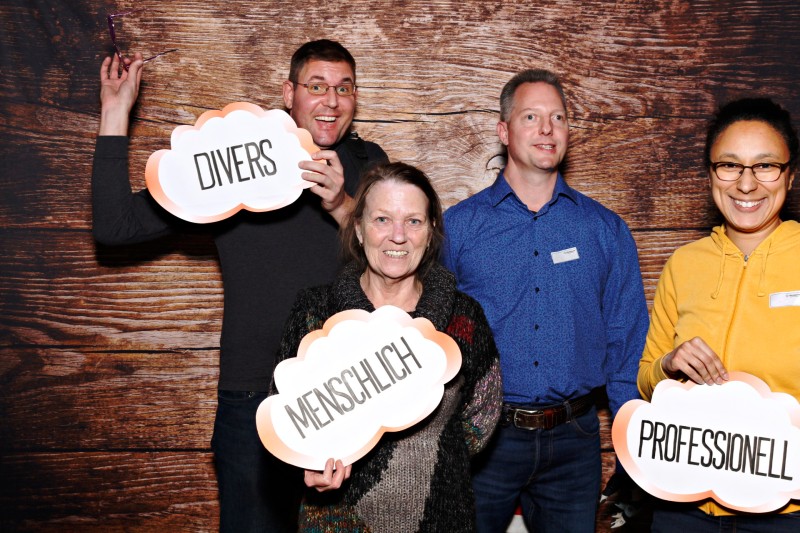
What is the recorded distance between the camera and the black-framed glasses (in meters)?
1.35

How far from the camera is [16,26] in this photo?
199 centimetres

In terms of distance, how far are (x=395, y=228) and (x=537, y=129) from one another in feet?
1.80

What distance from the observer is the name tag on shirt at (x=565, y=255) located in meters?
1.78

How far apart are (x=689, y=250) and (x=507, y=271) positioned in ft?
1.42

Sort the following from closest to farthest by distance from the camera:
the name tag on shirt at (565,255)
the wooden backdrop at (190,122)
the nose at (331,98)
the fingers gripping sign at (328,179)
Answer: the fingers gripping sign at (328,179) → the nose at (331,98) → the name tag on shirt at (565,255) → the wooden backdrop at (190,122)

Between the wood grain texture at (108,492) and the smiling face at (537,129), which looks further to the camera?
the wood grain texture at (108,492)

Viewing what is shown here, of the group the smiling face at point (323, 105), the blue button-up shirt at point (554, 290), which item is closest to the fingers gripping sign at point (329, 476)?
the blue button-up shirt at point (554, 290)

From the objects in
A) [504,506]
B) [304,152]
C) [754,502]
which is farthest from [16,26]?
[754,502]

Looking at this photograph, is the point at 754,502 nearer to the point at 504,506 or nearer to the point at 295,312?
the point at 504,506

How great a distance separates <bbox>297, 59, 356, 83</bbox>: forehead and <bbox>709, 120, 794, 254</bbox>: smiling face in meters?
0.83

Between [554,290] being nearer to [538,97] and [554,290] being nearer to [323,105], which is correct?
[538,97]

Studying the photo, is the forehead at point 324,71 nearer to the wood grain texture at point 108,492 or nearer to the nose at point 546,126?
the nose at point 546,126

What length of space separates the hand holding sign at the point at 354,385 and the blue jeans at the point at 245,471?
13.6 inches

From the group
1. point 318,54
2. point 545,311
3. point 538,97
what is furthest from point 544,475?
point 318,54
